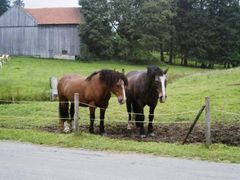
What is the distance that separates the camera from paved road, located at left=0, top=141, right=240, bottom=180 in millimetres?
8633

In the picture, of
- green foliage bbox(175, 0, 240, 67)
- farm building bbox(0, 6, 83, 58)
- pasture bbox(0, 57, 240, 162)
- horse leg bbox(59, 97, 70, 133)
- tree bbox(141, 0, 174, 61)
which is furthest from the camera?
green foliage bbox(175, 0, 240, 67)

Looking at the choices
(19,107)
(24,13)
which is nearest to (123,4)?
(24,13)

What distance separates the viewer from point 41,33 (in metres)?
63.7

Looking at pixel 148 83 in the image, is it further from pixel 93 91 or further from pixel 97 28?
pixel 97 28

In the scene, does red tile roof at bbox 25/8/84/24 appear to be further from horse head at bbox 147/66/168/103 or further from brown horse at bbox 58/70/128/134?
horse head at bbox 147/66/168/103

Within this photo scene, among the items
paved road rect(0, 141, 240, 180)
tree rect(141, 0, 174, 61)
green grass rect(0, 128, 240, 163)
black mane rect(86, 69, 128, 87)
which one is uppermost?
tree rect(141, 0, 174, 61)

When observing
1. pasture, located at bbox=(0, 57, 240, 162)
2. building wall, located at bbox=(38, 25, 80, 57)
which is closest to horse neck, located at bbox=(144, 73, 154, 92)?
pasture, located at bbox=(0, 57, 240, 162)

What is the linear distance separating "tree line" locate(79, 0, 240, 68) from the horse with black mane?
4277 cm

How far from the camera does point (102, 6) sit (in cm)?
6012

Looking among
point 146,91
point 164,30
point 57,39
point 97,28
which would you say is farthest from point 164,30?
point 146,91

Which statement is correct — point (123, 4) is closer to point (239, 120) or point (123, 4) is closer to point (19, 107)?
point (19, 107)

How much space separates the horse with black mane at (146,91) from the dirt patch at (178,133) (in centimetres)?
44

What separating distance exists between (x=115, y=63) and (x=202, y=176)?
1930 inches

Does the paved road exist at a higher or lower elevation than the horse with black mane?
lower
